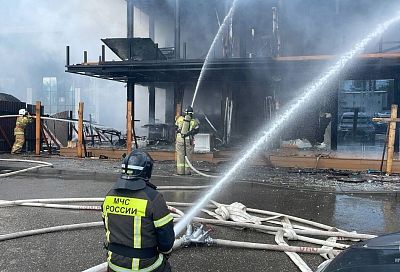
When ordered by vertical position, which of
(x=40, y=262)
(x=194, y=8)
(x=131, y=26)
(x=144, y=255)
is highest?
(x=194, y=8)

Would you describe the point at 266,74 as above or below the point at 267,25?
below

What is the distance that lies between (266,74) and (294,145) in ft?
8.43

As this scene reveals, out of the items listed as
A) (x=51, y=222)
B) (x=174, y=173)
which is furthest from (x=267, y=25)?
(x=51, y=222)

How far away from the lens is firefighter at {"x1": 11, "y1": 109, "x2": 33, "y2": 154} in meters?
12.4

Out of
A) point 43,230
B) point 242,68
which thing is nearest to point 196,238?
point 43,230

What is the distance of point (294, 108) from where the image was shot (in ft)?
54.0

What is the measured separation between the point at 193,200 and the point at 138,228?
432 cm

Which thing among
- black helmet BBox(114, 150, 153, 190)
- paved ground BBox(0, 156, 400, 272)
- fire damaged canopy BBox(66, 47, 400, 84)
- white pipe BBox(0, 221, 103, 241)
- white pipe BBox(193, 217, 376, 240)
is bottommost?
paved ground BBox(0, 156, 400, 272)

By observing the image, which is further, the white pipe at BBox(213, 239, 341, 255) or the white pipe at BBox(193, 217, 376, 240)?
the white pipe at BBox(193, 217, 376, 240)

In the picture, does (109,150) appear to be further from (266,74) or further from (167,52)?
(167,52)

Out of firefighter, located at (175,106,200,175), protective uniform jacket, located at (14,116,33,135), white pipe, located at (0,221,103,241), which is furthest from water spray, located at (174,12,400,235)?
protective uniform jacket, located at (14,116,33,135)

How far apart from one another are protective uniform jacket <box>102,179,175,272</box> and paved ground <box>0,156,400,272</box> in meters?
1.44

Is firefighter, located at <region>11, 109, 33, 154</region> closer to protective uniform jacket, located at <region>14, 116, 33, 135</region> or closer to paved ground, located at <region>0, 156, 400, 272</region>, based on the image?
protective uniform jacket, located at <region>14, 116, 33, 135</region>

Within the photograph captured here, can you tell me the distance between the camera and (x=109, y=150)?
12312 millimetres
